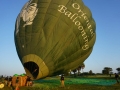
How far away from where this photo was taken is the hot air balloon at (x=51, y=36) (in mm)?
11477

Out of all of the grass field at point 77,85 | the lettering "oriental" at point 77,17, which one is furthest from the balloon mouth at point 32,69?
the lettering "oriental" at point 77,17

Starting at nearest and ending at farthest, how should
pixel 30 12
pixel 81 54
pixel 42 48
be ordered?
1. pixel 42 48
2. pixel 30 12
3. pixel 81 54

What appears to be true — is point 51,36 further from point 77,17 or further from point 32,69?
point 32,69

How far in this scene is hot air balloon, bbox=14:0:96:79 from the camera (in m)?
11.5

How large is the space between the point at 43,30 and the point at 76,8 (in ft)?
9.29

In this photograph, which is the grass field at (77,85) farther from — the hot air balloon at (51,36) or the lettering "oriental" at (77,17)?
the lettering "oriental" at (77,17)

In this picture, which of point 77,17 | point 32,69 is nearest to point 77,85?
point 32,69

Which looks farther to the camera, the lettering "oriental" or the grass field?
the grass field

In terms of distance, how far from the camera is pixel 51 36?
1165cm

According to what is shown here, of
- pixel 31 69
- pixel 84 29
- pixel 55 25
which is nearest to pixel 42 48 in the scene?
pixel 55 25

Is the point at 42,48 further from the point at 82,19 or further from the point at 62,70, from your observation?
the point at 82,19

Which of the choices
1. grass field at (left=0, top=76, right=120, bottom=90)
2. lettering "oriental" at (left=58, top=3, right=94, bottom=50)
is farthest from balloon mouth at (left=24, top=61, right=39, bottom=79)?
lettering "oriental" at (left=58, top=3, right=94, bottom=50)

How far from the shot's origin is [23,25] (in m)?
12.6

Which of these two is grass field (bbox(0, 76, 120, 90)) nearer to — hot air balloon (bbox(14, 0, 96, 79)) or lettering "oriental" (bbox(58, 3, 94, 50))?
hot air balloon (bbox(14, 0, 96, 79))
